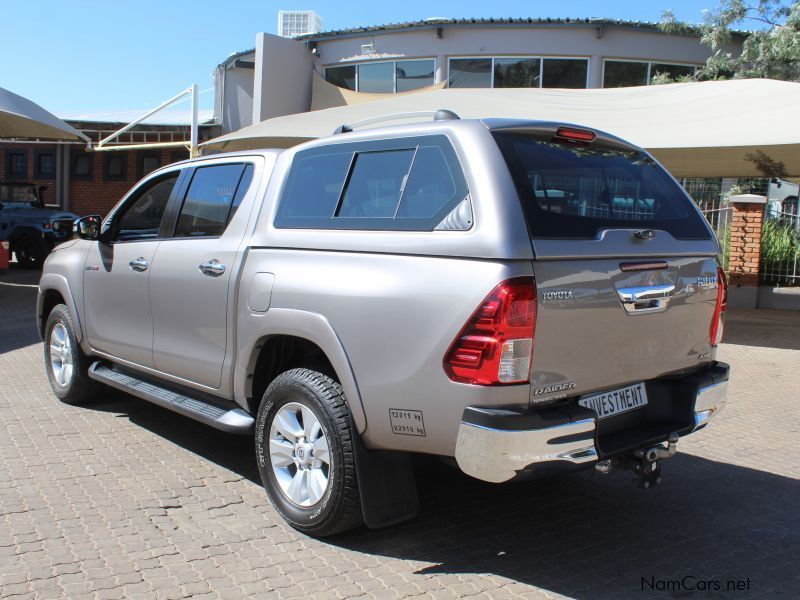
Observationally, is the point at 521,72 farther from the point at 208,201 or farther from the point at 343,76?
the point at 208,201

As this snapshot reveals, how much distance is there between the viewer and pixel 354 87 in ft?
66.8

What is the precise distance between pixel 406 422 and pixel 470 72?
17112 millimetres

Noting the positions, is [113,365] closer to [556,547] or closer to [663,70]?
[556,547]

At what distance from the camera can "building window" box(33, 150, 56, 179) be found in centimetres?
2577

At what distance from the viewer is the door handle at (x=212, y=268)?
4375 mm

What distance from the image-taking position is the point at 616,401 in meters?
3.55

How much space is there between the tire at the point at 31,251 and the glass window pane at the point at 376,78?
28.6 feet

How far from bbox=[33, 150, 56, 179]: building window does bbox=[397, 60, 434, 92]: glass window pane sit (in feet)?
42.7

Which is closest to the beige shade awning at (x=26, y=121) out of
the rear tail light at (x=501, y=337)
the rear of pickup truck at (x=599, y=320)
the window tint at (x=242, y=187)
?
the window tint at (x=242, y=187)

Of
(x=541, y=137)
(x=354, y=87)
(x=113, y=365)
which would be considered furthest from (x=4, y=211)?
(x=541, y=137)

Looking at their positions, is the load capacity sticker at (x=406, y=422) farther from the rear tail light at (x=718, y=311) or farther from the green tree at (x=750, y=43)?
the green tree at (x=750, y=43)

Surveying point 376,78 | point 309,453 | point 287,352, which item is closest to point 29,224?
point 376,78

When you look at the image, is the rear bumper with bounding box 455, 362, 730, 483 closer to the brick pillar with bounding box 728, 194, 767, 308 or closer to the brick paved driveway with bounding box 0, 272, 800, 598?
the brick paved driveway with bounding box 0, 272, 800, 598

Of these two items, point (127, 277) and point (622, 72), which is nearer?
point (127, 277)
